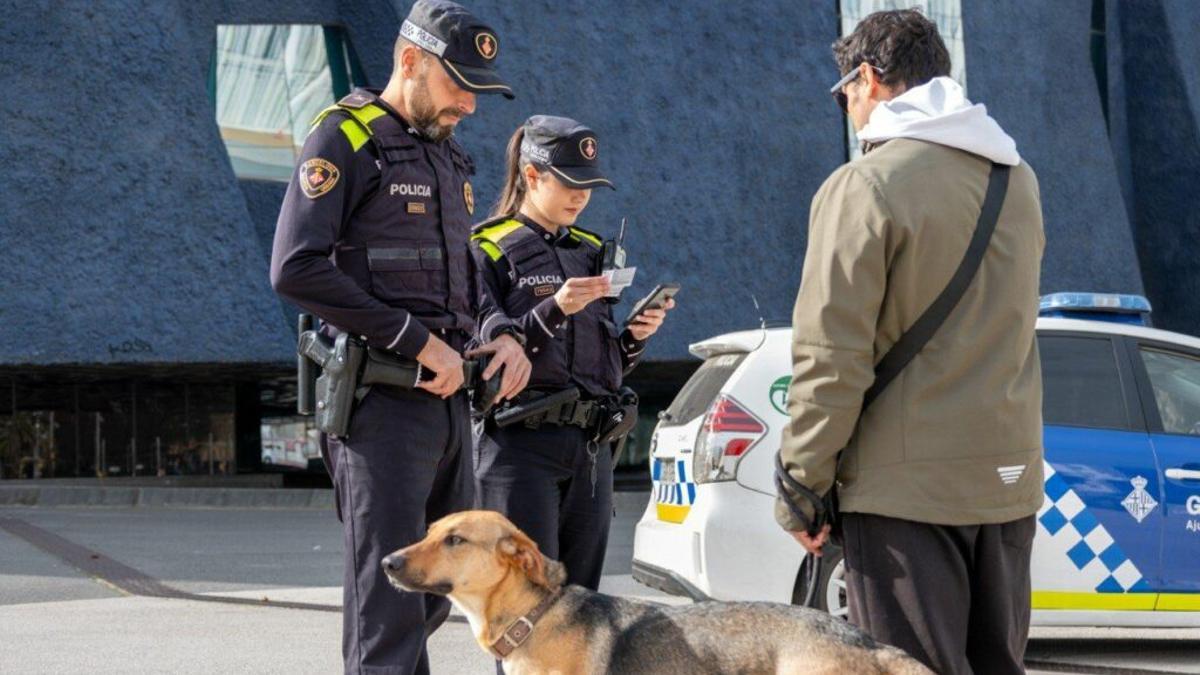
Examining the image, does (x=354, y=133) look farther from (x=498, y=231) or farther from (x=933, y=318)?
(x=933, y=318)

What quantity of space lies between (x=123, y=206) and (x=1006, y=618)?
57.8 feet

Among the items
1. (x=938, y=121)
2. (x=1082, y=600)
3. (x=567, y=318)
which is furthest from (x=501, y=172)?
(x=938, y=121)

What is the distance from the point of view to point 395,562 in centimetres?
412

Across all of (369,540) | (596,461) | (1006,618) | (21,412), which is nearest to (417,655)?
(369,540)

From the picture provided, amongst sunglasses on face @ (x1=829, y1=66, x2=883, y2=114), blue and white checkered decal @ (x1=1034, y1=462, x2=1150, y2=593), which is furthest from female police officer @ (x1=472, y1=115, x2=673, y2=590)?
blue and white checkered decal @ (x1=1034, y1=462, x2=1150, y2=593)

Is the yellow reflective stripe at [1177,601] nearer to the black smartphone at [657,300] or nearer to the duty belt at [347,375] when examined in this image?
the black smartphone at [657,300]

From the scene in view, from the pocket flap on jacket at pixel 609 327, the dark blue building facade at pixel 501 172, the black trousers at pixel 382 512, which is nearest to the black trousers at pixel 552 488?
the pocket flap on jacket at pixel 609 327

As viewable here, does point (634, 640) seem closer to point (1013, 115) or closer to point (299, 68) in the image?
point (299, 68)

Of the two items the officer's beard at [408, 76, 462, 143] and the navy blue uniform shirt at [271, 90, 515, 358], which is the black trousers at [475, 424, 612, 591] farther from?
the officer's beard at [408, 76, 462, 143]

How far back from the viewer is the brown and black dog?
415cm

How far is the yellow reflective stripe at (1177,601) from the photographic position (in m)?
7.69

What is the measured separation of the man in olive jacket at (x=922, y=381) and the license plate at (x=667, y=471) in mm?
4355

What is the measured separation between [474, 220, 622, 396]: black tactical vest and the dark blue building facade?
50.2 feet

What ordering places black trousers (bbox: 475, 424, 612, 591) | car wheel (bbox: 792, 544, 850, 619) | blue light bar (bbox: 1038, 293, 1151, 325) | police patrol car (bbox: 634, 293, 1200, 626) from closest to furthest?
black trousers (bbox: 475, 424, 612, 591)
car wheel (bbox: 792, 544, 850, 619)
police patrol car (bbox: 634, 293, 1200, 626)
blue light bar (bbox: 1038, 293, 1151, 325)
